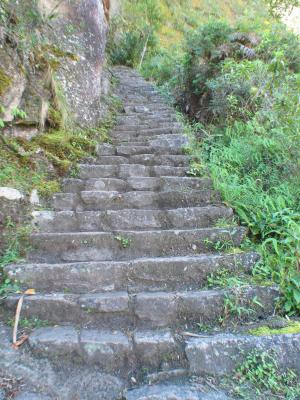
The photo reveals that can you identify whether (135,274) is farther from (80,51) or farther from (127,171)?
(80,51)

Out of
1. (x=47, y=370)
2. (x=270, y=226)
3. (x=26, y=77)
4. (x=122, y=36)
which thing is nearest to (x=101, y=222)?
(x=47, y=370)

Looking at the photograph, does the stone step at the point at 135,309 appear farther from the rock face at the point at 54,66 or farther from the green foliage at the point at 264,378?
the rock face at the point at 54,66

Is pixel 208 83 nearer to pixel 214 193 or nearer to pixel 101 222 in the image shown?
pixel 214 193

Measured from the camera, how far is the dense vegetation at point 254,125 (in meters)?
2.22

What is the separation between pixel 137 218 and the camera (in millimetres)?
2551

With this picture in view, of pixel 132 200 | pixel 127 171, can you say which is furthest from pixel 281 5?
pixel 132 200

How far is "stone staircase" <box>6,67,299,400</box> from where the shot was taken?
1.62m

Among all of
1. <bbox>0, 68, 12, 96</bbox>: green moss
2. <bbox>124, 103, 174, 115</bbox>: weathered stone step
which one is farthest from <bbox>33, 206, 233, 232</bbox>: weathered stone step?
<bbox>124, 103, 174, 115</bbox>: weathered stone step

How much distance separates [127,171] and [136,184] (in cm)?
29

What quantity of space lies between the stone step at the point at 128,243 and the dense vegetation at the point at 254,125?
0.33 meters

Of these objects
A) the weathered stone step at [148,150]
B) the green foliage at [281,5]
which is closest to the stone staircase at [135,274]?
the weathered stone step at [148,150]

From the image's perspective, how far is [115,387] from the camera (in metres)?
1.49

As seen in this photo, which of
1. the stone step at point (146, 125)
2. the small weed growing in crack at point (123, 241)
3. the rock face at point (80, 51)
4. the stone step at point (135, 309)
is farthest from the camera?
the stone step at point (146, 125)

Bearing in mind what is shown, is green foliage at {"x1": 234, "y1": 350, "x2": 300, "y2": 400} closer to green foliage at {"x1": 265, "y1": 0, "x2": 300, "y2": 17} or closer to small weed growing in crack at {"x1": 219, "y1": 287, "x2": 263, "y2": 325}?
small weed growing in crack at {"x1": 219, "y1": 287, "x2": 263, "y2": 325}
